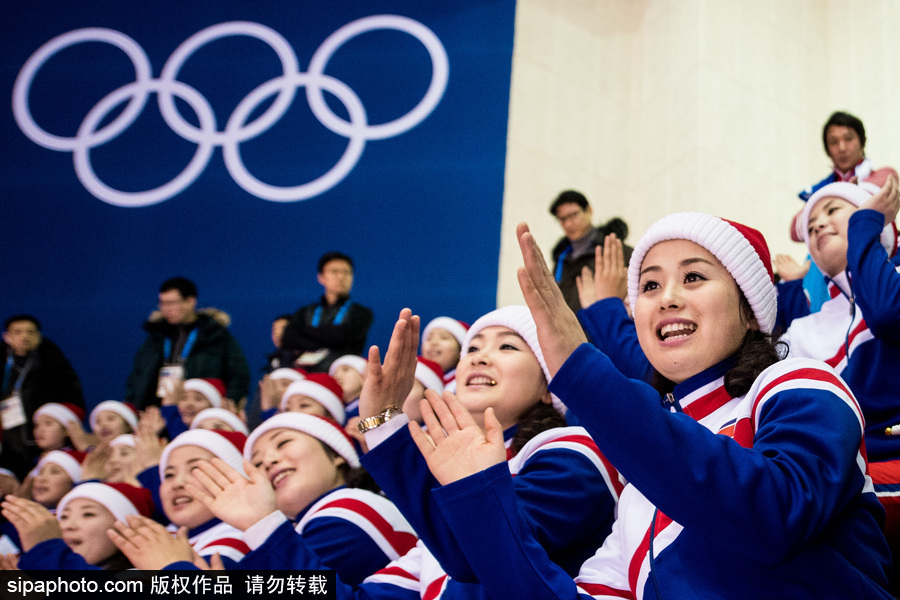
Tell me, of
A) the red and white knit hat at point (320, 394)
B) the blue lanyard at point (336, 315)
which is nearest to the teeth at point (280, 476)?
the red and white knit hat at point (320, 394)

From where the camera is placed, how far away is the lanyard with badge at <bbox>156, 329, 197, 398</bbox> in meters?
6.76

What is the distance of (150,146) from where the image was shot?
10.1 meters

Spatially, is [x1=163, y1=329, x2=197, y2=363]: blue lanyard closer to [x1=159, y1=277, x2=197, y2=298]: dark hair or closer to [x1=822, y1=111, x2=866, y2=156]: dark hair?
[x1=159, y1=277, x2=197, y2=298]: dark hair

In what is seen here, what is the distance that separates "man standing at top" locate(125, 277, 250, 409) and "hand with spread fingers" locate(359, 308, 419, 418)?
5.52 meters

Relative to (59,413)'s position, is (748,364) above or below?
above

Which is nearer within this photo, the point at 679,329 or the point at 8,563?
the point at 679,329

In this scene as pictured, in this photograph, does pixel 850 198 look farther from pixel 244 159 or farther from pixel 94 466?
pixel 244 159

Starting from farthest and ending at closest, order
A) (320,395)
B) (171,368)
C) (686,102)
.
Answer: (686,102) < (171,368) < (320,395)

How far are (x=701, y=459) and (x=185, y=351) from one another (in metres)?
6.88

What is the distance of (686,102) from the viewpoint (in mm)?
8742

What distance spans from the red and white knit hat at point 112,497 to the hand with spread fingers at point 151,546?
1.50 m

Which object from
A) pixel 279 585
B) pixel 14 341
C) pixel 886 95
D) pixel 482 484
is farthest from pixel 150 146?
pixel 482 484

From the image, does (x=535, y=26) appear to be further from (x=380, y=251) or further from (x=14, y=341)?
(x=14, y=341)

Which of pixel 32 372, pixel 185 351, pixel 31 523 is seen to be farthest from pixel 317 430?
pixel 32 372
